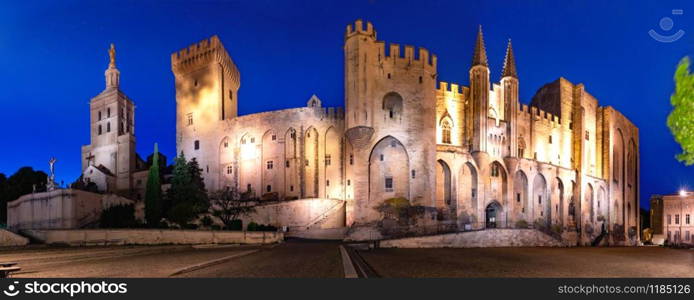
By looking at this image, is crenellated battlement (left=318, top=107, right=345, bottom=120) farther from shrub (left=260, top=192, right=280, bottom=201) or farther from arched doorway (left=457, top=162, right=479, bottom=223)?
arched doorway (left=457, top=162, right=479, bottom=223)

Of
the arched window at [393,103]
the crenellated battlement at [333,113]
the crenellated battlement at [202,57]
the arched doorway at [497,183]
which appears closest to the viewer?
the arched window at [393,103]

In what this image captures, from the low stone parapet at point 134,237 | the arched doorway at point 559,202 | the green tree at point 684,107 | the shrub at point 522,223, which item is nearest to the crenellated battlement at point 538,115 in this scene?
the arched doorway at point 559,202

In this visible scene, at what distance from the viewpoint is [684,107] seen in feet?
35.9

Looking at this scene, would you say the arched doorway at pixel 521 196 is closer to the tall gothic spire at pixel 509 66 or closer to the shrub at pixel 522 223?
the shrub at pixel 522 223

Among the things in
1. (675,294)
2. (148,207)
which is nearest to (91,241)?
(148,207)

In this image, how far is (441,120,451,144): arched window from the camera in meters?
40.9

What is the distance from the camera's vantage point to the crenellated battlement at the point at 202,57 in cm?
5075

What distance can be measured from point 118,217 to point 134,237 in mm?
15625

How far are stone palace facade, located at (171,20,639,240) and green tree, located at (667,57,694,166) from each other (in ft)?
81.8

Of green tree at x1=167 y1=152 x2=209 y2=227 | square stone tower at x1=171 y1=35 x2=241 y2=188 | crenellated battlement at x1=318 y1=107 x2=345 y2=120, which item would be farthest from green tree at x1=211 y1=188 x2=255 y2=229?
crenellated battlement at x1=318 y1=107 x2=345 y2=120

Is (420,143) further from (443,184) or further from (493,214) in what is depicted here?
(493,214)

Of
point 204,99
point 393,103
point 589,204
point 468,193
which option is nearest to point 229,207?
point 393,103

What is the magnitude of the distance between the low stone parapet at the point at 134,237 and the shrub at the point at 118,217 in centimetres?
1299

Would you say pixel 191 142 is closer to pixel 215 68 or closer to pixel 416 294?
pixel 215 68
